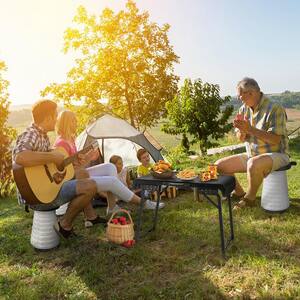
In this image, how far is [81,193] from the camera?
4.51 meters

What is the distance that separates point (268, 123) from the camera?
214 inches

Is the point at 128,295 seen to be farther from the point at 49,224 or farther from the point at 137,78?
the point at 137,78

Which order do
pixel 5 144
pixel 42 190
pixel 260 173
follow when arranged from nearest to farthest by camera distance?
pixel 42 190 → pixel 260 173 → pixel 5 144

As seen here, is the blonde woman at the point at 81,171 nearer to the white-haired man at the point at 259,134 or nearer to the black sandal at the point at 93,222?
the black sandal at the point at 93,222

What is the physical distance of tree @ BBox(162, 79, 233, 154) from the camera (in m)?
16.2

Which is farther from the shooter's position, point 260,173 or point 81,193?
point 260,173

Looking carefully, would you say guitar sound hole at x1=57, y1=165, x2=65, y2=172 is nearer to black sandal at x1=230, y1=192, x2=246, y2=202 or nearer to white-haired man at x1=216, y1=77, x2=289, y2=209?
white-haired man at x1=216, y1=77, x2=289, y2=209

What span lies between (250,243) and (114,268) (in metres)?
1.63

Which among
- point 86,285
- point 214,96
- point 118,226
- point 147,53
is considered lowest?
point 86,285

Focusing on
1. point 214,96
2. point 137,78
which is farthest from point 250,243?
point 137,78

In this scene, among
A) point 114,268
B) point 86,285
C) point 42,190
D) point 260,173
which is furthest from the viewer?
point 260,173

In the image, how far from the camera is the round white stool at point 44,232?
14.6ft

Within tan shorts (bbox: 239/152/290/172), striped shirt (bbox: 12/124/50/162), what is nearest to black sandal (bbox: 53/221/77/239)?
striped shirt (bbox: 12/124/50/162)

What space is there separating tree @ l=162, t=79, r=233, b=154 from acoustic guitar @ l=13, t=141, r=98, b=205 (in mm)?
12036
